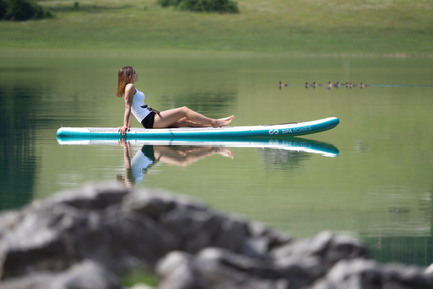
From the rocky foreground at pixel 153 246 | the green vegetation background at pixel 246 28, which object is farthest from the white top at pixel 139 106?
the green vegetation background at pixel 246 28

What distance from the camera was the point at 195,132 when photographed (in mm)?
19812

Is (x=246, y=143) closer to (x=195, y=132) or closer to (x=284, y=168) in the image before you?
(x=195, y=132)

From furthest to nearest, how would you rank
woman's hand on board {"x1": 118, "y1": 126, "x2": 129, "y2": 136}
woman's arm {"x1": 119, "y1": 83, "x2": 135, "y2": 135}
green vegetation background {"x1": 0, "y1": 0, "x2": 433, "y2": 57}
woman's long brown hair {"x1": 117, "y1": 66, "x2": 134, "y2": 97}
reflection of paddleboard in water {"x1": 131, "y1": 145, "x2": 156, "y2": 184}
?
green vegetation background {"x1": 0, "y1": 0, "x2": 433, "y2": 57} → woman's hand on board {"x1": 118, "y1": 126, "x2": 129, "y2": 136} → woman's arm {"x1": 119, "y1": 83, "x2": 135, "y2": 135} → woman's long brown hair {"x1": 117, "y1": 66, "x2": 134, "y2": 97} → reflection of paddleboard in water {"x1": 131, "y1": 145, "x2": 156, "y2": 184}

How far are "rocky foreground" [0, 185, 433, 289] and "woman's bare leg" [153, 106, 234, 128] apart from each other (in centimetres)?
1339

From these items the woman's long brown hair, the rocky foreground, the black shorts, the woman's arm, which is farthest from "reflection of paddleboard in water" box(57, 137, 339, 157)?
the rocky foreground

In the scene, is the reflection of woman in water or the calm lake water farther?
the reflection of woman in water

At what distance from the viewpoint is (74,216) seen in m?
5.86

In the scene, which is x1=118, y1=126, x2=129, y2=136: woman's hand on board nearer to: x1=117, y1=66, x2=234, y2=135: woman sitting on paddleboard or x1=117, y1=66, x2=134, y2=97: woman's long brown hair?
x1=117, y1=66, x2=234, y2=135: woman sitting on paddleboard

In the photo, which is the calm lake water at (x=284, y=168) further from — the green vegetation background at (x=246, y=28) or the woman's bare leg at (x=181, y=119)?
the green vegetation background at (x=246, y=28)

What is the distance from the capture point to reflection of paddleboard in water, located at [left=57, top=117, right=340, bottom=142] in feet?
64.5

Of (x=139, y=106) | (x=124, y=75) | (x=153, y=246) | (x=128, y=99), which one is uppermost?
(x=153, y=246)

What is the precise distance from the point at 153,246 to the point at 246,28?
127 m

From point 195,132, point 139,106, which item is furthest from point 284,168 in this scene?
point 139,106

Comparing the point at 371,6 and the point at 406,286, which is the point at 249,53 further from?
the point at 406,286
